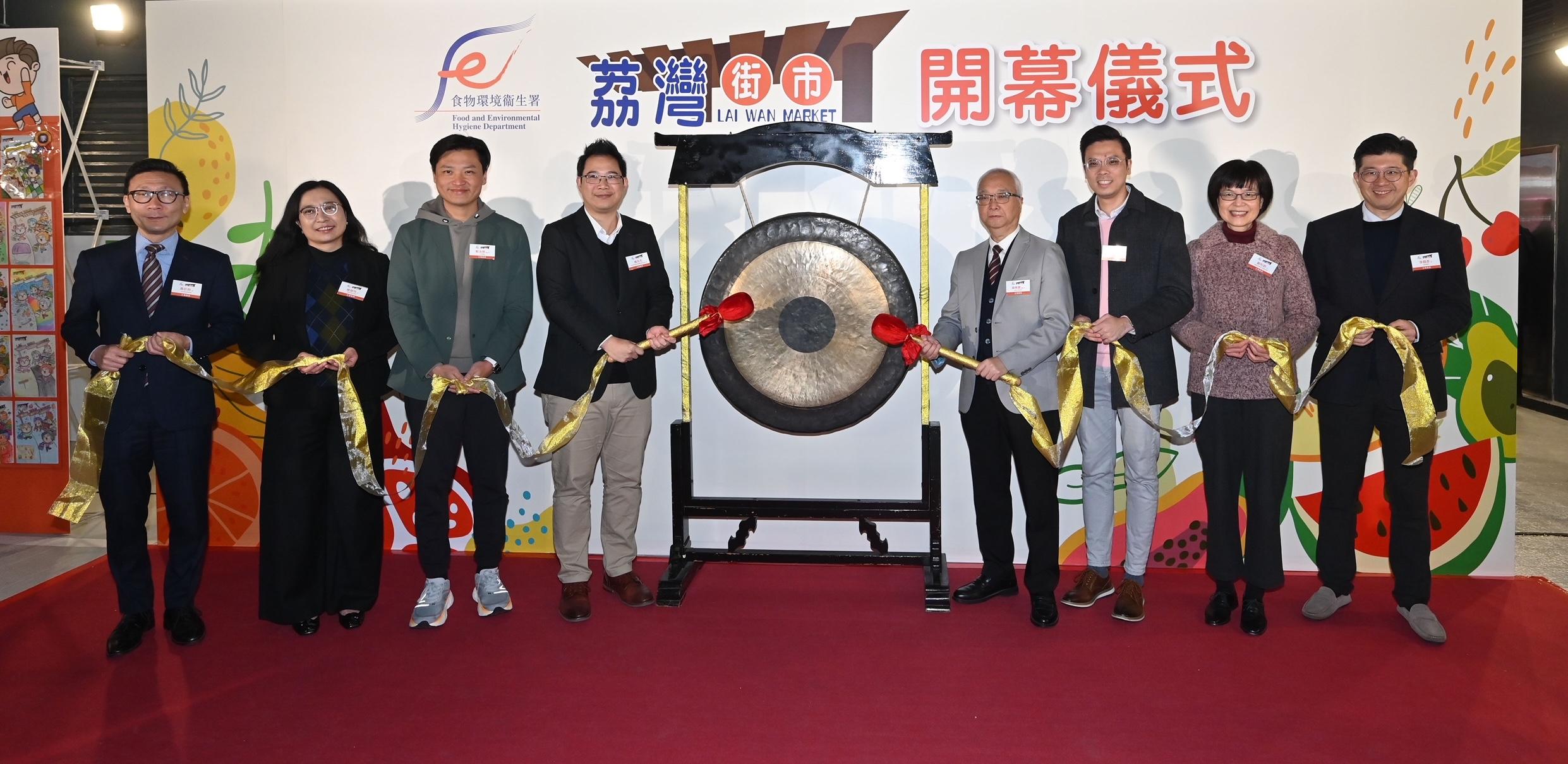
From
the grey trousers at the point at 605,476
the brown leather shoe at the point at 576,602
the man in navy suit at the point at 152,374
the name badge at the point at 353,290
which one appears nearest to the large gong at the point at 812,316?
the grey trousers at the point at 605,476

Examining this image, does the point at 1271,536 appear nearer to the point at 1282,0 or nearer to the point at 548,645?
the point at 1282,0

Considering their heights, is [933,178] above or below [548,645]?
above

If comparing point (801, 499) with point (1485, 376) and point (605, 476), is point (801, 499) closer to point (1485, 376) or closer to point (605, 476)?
point (605, 476)

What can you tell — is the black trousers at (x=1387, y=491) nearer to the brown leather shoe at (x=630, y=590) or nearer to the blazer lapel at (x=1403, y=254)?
the blazer lapel at (x=1403, y=254)

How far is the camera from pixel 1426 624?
3.39 metres

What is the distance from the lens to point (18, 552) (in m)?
4.63

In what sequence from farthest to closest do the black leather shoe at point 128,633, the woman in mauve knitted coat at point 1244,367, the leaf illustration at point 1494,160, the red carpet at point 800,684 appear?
the leaf illustration at point 1494,160 < the woman in mauve knitted coat at point 1244,367 < the black leather shoe at point 128,633 < the red carpet at point 800,684

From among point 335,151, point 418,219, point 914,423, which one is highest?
point 335,151

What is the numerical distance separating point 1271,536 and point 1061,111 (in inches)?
72.8

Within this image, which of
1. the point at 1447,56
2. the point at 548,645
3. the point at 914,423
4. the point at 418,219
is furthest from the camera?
the point at 914,423

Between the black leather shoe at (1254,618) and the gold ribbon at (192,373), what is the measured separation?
10.0 ft

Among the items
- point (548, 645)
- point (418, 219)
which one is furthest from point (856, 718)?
point (418, 219)

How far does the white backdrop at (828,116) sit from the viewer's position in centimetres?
399

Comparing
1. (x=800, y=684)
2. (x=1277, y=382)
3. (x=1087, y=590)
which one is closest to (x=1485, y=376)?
(x=1277, y=382)
